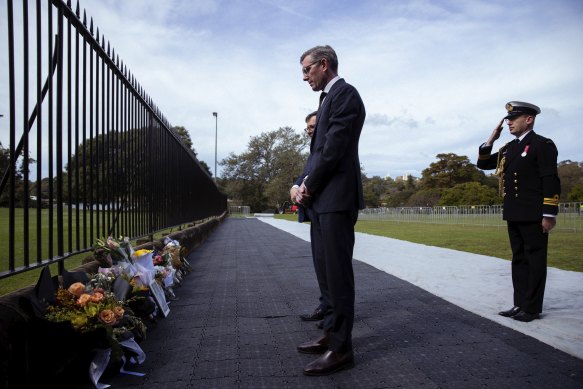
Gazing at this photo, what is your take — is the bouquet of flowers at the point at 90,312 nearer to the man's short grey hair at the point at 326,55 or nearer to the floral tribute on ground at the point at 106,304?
the floral tribute on ground at the point at 106,304

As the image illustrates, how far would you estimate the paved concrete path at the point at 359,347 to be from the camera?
2.47 metres

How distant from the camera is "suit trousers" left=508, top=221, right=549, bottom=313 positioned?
366cm

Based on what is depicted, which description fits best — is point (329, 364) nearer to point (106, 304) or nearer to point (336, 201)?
point (336, 201)

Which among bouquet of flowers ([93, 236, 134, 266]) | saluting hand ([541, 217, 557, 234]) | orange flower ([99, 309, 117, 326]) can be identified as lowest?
orange flower ([99, 309, 117, 326])

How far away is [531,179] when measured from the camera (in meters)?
3.80

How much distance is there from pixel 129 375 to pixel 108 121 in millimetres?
2641

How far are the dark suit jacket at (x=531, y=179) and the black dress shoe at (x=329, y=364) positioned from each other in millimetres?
2061

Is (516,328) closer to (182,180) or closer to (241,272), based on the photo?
(241,272)

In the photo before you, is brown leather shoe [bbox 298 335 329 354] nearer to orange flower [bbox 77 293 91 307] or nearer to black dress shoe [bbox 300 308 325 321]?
A: black dress shoe [bbox 300 308 325 321]

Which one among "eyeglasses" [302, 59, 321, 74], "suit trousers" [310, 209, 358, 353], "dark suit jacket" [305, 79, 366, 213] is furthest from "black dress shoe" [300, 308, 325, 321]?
"eyeglasses" [302, 59, 321, 74]

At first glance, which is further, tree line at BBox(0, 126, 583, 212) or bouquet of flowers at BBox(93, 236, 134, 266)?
tree line at BBox(0, 126, 583, 212)

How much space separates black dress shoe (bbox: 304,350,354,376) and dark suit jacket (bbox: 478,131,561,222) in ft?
6.76

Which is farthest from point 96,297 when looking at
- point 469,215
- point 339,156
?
point 469,215

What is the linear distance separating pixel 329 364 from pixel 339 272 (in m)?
0.52
